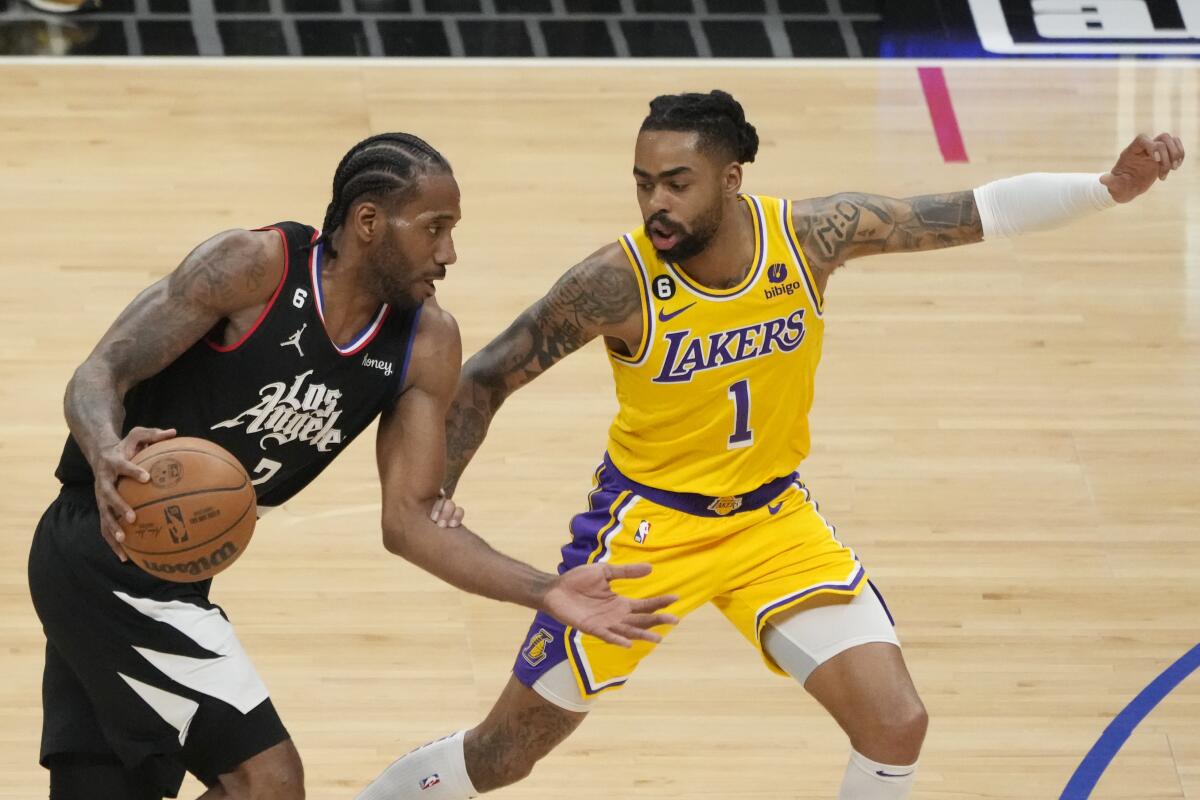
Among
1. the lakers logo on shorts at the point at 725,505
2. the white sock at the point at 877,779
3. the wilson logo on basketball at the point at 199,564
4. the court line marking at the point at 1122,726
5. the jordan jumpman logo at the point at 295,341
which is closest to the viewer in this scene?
the wilson logo on basketball at the point at 199,564

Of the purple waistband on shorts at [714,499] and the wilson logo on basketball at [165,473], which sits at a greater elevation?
the wilson logo on basketball at [165,473]

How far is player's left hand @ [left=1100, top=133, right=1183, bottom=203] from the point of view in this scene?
202 inches

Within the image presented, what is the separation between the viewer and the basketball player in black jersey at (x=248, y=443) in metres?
4.52

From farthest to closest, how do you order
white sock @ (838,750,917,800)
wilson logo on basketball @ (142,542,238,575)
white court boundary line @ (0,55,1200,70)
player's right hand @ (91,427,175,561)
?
1. white court boundary line @ (0,55,1200,70)
2. white sock @ (838,750,917,800)
3. wilson logo on basketball @ (142,542,238,575)
4. player's right hand @ (91,427,175,561)

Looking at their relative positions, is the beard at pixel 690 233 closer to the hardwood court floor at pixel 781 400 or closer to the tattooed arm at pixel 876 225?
the tattooed arm at pixel 876 225

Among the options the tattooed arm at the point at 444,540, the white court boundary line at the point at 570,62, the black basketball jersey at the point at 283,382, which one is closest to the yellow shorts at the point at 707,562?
the tattooed arm at the point at 444,540

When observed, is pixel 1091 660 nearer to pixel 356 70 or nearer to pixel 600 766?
pixel 600 766

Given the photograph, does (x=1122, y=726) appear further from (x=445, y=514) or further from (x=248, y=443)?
(x=248, y=443)

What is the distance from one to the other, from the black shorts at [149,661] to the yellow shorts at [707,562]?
3.01 feet

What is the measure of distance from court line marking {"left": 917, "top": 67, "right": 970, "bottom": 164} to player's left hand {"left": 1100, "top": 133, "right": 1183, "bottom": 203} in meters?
4.88

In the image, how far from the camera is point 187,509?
4301 millimetres

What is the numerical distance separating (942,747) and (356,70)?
6.07 meters

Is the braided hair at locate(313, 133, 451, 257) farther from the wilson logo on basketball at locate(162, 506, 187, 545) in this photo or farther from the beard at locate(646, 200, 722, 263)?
the wilson logo on basketball at locate(162, 506, 187, 545)

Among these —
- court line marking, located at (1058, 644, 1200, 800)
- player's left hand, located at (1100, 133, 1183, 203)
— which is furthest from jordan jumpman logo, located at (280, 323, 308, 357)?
court line marking, located at (1058, 644, 1200, 800)
